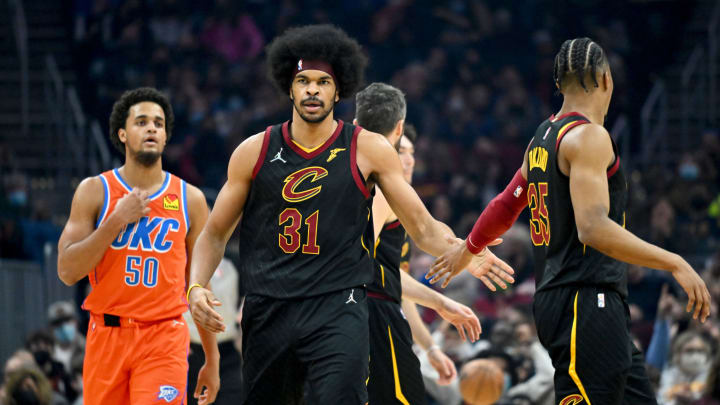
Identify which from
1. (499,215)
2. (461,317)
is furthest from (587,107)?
(461,317)

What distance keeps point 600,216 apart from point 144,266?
2911 millimetres

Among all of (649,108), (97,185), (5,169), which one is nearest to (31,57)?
(5,169)

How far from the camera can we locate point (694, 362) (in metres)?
9.96

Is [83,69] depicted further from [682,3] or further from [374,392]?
[374,392]

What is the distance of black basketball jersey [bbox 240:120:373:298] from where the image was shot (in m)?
5.50

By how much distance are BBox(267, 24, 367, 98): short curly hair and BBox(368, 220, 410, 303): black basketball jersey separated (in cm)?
113

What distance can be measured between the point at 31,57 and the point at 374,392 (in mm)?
14097

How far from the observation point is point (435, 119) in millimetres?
17875

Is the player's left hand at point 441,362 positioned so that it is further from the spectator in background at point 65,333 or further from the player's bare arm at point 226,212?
the spectator in background at point 65,333

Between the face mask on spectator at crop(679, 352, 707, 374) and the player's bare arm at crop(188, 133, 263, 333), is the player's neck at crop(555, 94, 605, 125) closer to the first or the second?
the player's bare arm at crop(188, 133, 263, 333)

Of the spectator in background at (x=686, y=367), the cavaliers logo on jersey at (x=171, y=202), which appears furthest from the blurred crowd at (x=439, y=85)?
the cavaliers logo on jersey at (x=171, y=202)

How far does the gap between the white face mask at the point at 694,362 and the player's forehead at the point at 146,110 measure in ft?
18.5

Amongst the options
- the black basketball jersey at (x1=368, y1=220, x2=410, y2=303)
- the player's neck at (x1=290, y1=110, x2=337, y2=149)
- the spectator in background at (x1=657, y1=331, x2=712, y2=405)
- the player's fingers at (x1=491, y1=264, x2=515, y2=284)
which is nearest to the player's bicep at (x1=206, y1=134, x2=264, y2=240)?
the player's neck at (x1=290, y1=110, x2=337, y2=149)

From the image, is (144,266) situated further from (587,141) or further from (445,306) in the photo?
(587,141)
